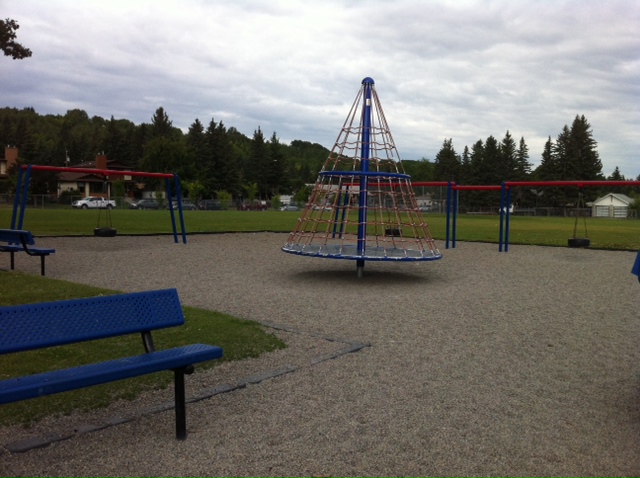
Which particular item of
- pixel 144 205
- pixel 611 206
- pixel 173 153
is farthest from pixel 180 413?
pixel 173 153

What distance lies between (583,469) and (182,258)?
516 inches

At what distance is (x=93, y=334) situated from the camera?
440 centimetres

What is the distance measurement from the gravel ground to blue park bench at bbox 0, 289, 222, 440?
52 cm

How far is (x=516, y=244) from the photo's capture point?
22875 millimetres

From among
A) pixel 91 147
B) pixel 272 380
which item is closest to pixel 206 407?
pixel 272 380

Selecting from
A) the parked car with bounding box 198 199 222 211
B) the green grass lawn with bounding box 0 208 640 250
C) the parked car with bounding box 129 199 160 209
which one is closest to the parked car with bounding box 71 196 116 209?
the parked car with bounding box 129 199 160 209

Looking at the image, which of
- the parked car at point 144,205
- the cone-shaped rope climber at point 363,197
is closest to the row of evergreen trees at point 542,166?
the parked car at point 144,205

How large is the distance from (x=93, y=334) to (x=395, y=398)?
253 centimetres

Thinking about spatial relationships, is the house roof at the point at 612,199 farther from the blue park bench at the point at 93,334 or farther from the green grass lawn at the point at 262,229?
the blue park bench at the point at 93,334

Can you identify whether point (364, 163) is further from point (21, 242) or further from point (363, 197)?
point (21, 242)

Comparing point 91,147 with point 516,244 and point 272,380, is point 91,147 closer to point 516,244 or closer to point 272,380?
point 516,244

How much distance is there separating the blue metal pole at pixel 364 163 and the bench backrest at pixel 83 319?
7359mm

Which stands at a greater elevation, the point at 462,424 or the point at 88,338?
the point at 88,338

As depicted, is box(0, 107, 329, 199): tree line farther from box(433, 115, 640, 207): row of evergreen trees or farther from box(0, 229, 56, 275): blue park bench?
box(0, 229, 56, 275): blue park bench
